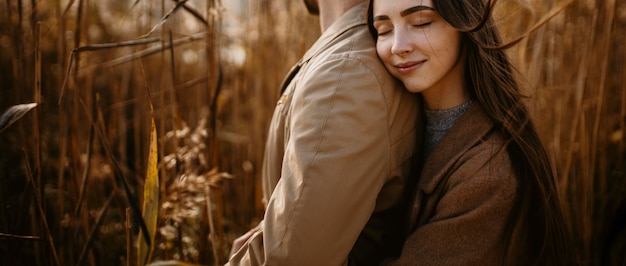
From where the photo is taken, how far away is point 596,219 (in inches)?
81.7

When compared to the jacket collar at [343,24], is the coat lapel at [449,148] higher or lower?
lower

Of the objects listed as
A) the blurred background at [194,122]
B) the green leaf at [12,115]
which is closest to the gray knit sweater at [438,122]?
the blurred background at [194,122]

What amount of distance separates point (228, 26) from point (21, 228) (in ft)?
5.22

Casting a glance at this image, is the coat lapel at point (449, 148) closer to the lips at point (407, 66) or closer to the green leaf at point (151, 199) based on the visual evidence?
the lips at point (407, 66)

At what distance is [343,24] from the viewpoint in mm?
1371

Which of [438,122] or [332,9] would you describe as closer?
[438,122]

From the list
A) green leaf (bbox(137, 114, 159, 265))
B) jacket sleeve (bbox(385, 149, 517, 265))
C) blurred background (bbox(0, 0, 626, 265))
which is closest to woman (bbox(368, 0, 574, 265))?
jacket sleeve (bbox(385, 149, 517, 265))

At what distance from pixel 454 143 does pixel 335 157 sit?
1.13 feet

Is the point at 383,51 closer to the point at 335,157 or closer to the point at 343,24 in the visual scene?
the point at 343,24

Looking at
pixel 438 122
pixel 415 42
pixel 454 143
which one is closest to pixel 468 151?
pixel 454 143

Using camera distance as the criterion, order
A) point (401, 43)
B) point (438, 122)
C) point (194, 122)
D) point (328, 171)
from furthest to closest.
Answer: point (194, 122)
point (438, 122)
point (401, 43)
point (328, 171)

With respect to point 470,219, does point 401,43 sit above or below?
above

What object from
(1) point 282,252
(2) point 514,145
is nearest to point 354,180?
(1) point 282,252

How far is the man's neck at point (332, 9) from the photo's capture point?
1466mm
